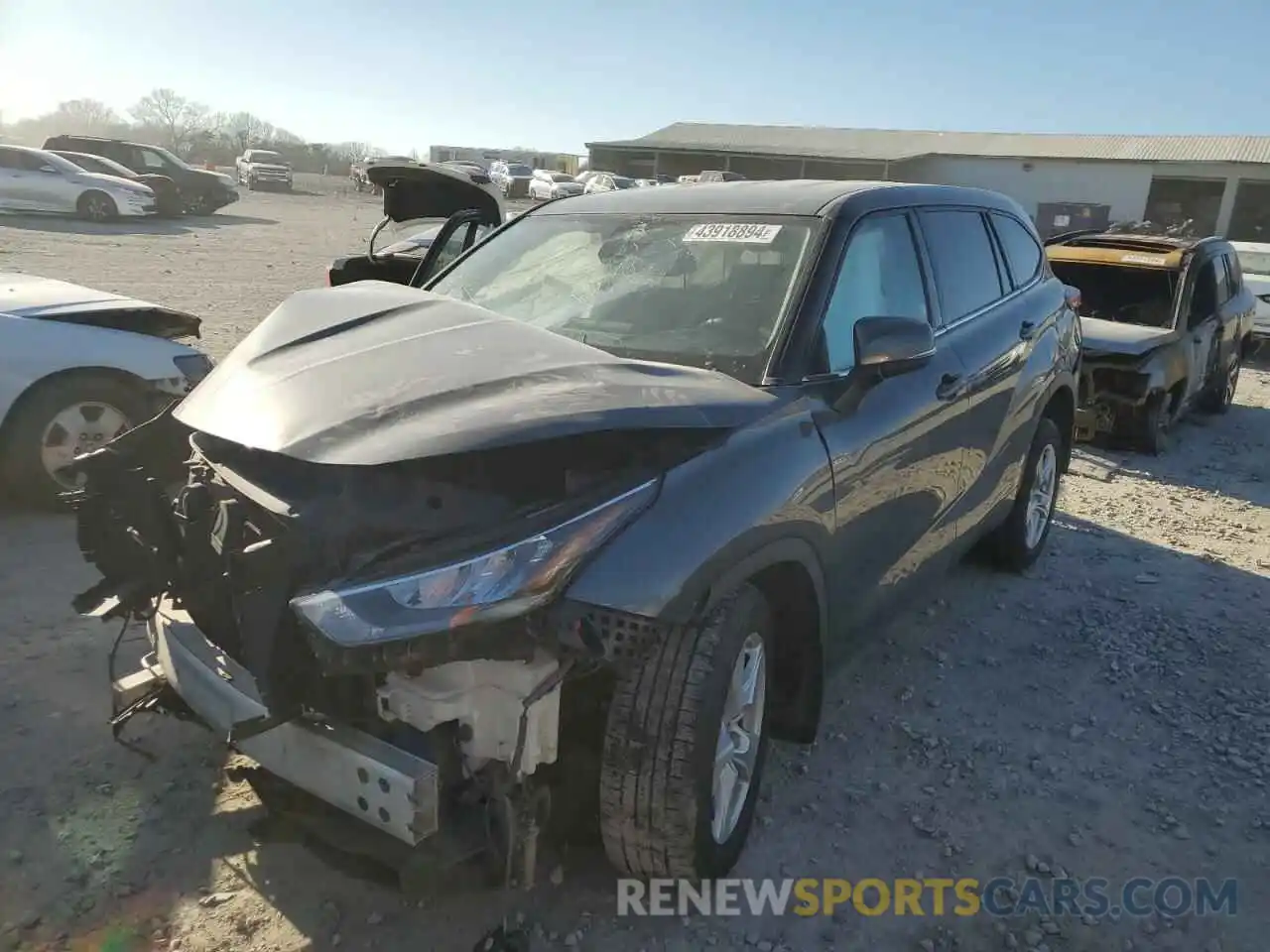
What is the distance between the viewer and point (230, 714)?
2.25 m

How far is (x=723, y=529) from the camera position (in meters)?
2.31

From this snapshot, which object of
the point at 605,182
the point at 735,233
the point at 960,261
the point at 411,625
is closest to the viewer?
the point at 411,625

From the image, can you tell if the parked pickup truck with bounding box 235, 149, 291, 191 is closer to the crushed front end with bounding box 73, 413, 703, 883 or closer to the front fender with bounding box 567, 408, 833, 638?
the crushed front end with bounding box 73, 413, 703, 883

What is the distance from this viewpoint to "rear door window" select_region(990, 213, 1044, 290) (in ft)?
15.6

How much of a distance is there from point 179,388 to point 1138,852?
4987mm

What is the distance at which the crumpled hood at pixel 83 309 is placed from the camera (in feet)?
16.6

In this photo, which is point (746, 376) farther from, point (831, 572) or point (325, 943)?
point (325, 943)

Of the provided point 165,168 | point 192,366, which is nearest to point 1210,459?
point 192,366

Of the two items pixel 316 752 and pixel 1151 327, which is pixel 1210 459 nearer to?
pixel 1151 327

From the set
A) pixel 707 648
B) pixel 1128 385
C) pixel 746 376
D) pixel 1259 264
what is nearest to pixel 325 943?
pixel 707 648

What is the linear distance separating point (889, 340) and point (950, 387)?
3.05 feet

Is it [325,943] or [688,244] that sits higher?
[688,244]

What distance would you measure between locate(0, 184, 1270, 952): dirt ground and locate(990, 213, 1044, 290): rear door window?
1596 millimetres

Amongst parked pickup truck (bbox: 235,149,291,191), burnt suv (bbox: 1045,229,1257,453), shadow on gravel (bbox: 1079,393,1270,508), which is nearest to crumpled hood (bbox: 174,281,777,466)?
burnt suv (bbox: 1045,229,1257,453)
